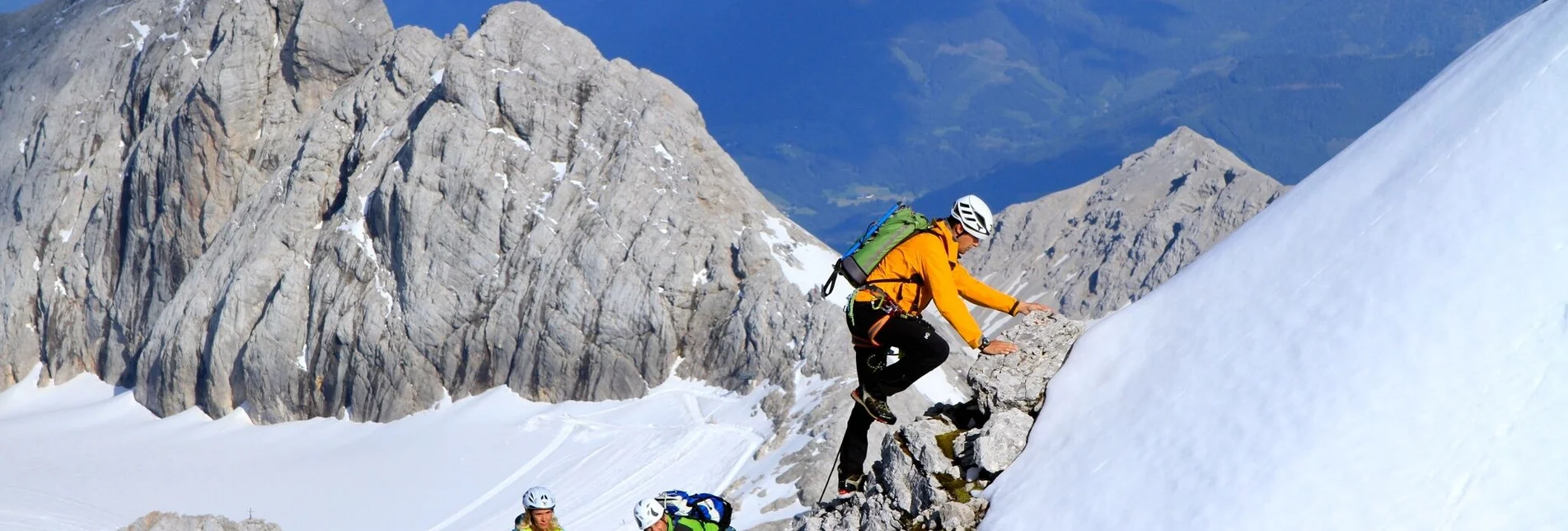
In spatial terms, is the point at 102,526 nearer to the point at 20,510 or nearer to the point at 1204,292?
the point at 20,510

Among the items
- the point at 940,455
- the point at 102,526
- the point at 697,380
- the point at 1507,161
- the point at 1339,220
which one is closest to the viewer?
the point at 1507,161

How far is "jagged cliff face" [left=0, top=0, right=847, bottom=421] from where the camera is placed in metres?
82.5

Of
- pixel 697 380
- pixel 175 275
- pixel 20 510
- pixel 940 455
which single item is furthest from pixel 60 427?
pixel 940 455

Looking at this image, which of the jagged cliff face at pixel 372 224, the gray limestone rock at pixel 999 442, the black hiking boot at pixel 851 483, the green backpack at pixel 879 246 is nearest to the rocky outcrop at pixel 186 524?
the black hiking boot at pixel 851 483

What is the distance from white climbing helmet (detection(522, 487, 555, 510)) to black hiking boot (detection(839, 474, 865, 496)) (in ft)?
11.6

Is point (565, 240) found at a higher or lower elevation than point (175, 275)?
lower

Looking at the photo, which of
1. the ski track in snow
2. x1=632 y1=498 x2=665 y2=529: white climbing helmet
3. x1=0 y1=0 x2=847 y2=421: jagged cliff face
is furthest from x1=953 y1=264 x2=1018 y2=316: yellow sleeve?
x1=0 y1=0 x2=847 y2=421: jagged cliff face

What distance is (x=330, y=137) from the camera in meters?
95.9

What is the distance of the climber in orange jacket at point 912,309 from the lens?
14766 millimetres

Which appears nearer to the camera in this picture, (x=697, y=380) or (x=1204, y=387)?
(x=1204, y=387)

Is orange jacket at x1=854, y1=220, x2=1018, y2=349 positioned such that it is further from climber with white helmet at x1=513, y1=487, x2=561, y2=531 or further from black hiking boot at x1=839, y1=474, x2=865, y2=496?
climber with white helmet at x1=513, y1=487, x2=561, y2=531

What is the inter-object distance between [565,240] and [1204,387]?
241 feet

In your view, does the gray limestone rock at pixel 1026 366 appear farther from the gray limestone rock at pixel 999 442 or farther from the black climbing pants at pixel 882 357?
the black climbing pants at pixel 882 357

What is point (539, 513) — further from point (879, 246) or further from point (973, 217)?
point (973, 217)
